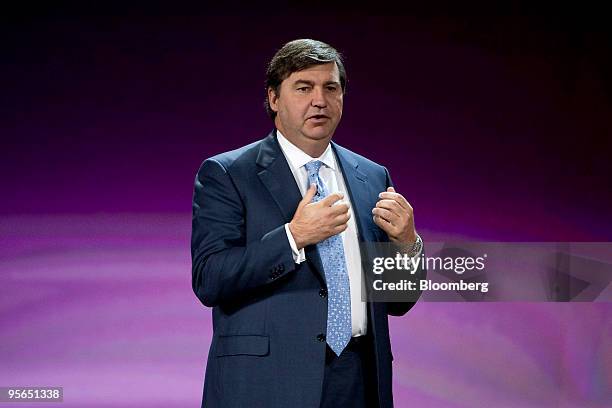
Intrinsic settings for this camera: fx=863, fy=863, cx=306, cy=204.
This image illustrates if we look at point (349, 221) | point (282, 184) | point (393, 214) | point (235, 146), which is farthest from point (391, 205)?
point (235, 146)

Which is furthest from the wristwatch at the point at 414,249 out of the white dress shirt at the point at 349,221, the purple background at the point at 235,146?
the purple background at the point at 235,146

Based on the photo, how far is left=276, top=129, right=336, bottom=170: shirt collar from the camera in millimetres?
1913

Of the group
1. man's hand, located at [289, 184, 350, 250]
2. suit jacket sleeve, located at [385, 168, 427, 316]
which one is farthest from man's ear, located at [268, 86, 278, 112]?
suit jacket sleeve, located at [385, 168, 427, 316]

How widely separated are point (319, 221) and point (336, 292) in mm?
191

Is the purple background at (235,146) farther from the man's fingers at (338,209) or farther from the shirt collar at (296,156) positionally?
the man's fingers at (338,209)

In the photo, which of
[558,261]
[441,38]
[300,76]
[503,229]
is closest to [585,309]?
[558,261]

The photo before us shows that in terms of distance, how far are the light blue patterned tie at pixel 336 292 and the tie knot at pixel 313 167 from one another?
A: 0.21 ft

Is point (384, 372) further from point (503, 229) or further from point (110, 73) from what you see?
point (110, 73)

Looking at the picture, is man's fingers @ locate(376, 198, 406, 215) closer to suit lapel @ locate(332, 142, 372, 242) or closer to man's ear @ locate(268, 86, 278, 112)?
suit lapel @ locate(332, 142, 372, 242)

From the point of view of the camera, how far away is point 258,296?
1.77m

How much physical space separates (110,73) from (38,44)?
294 millimetres

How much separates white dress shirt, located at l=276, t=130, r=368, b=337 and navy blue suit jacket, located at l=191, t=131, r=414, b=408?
0.02 m

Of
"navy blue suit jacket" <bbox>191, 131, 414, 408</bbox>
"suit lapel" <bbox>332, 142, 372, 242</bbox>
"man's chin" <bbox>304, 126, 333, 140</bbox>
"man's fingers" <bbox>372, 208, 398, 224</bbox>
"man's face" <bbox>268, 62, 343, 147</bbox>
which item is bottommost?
"navy blue suit jacket" <bbox>191, 131, 414, 408</bbox>

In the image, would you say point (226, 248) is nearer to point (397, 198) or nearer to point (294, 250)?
point (294, 250)
